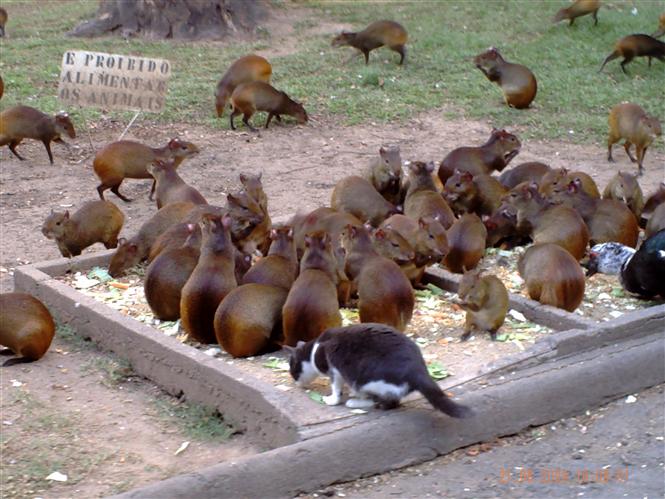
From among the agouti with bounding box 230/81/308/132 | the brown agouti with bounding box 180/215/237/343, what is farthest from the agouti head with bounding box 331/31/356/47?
the brown agouti with bounding box 180/215/237/343

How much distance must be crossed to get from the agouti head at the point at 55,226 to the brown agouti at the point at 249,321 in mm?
2352

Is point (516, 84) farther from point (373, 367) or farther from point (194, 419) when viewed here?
point (373, 367)

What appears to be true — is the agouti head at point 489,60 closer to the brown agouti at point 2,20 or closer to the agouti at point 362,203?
the agouti at point 362,203

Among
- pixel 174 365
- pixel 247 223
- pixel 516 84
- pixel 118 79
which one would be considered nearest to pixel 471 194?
pixel 247 223

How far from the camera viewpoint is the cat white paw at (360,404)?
493 cm

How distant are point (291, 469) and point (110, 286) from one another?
102 inches

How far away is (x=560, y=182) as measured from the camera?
7.42 m

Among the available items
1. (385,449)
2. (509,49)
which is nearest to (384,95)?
(509,49)

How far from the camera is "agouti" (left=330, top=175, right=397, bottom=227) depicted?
744 centimetres

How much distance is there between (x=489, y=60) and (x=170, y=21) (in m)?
4.99

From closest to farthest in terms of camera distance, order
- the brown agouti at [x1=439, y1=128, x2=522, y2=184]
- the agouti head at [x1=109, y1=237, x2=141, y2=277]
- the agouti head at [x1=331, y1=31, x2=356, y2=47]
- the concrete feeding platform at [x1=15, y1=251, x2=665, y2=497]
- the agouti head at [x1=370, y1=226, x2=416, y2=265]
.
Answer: the concrete feeding platform at [x1=15, y1=251, x2=665, y2=497] → the agouti head at [x1=370, y1=226, x2=416, y2=265] → the agouti head at [x1=109, y1=237, x2=141, y2=277] → the brown agouti at [x1=439, y1=128, x2=522, y2=184] → the agouti head at [x1=331, y1=31, x2=356, y2=47]

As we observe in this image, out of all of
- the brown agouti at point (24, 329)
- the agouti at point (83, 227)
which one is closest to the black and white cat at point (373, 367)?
the brown agouti at point (24, 329)

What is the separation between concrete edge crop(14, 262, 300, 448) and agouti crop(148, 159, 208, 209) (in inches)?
50.2

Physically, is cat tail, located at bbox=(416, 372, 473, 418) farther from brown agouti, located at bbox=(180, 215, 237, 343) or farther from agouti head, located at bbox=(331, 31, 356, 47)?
agouti head, located at bbox=(331, 31, 356, 47)
